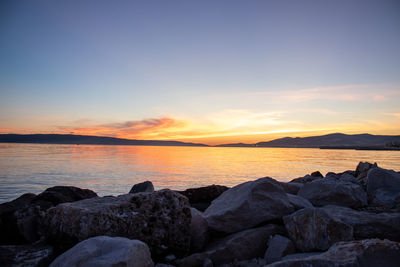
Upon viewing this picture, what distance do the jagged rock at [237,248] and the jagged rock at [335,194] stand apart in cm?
210

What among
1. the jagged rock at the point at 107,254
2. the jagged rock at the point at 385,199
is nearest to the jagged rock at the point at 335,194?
the jagged rock at the point at 385,199

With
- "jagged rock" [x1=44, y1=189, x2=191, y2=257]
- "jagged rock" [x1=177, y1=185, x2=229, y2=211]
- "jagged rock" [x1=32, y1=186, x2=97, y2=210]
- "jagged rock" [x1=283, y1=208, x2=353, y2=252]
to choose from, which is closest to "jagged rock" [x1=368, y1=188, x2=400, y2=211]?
"jagged rock" [x1=283, y1=208, x2=353, y2=252]

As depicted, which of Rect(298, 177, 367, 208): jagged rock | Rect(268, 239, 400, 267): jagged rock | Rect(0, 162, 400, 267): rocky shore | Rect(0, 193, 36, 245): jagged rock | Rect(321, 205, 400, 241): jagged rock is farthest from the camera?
Rect(298, 177, 367, 208): jagged rock

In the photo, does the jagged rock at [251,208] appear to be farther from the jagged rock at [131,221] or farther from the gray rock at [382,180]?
the gray rock at [382,180]

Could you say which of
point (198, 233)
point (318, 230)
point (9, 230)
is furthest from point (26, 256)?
point (318, 230)

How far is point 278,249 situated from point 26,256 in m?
3.51

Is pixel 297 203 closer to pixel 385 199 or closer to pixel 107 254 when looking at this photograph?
pixel 385 199

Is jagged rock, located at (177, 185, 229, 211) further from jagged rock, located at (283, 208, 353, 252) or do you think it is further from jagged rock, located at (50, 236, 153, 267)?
jagged rock, located at (50, 236, 153, 267)

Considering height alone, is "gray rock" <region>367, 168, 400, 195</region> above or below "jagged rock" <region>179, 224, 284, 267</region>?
above

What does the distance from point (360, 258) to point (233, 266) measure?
196 centimetres

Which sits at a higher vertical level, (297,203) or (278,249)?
(297,203)

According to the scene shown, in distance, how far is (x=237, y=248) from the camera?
413 centimetres

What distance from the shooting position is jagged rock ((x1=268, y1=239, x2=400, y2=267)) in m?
2.27

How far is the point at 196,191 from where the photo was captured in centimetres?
745
